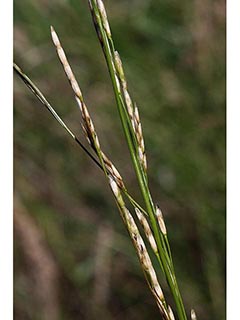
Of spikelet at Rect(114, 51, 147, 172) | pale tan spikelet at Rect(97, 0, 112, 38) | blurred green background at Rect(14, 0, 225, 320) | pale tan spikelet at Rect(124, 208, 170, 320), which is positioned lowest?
pale tan spikelet at Rect(124, 208, 170, 320)

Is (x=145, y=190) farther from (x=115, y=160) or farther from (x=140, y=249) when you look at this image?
(x=115, y=160)

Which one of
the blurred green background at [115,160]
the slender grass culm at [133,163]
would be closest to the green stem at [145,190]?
the slender grass culm at [133,163]

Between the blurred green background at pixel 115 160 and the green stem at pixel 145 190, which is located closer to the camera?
the green stem at pixel 145 190

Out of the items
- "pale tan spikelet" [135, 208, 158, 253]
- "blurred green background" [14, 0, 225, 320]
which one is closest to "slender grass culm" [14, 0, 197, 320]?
"pale tan spikelet" [135, 208, 158, 253]

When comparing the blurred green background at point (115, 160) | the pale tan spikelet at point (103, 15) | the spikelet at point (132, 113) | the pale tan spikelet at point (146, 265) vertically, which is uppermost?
the blurred green background at point (115, 160)

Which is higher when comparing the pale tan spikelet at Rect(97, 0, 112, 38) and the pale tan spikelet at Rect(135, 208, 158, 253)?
the pale tan spikelet at Rect(97, 0, 112, 38)

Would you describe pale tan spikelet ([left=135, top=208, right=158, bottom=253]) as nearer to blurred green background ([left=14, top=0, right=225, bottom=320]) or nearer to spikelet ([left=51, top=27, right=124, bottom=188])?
spikelet ([left=51, top=27, right=124, bottom=188])

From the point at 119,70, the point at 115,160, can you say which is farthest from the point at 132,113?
the point at 115,160

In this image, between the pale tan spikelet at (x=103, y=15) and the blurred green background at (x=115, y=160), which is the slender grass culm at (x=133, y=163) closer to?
the pale tan spikelet at (x=103, y=15)
